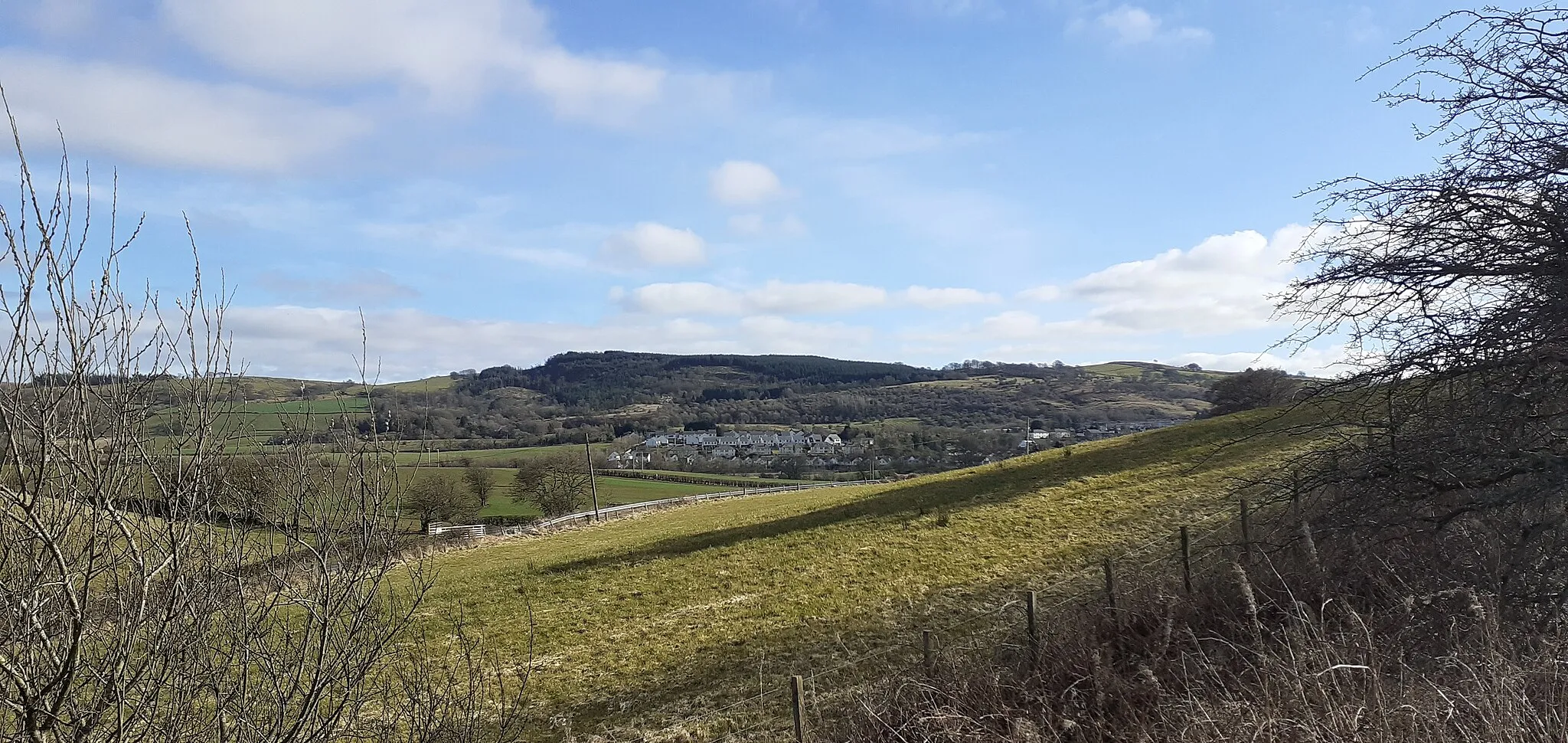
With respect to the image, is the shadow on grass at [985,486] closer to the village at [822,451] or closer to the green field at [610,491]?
the village at [822,451]

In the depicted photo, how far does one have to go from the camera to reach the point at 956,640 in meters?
12.9

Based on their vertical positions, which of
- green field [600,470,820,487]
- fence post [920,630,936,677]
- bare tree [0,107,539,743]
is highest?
bare tree [0,107,539,743]

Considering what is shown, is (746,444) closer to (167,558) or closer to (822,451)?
(822,451)

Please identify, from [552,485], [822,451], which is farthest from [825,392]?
[552,485]

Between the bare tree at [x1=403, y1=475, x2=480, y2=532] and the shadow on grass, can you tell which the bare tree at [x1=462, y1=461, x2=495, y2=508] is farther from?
the shadow on grass

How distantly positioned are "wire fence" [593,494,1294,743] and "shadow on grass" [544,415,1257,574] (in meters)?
11.0

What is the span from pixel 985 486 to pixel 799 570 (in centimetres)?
1208

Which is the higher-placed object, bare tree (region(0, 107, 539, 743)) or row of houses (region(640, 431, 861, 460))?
bare tree (region(0, 107, 539, 743))

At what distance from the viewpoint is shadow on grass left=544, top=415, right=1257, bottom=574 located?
2642 centimetres

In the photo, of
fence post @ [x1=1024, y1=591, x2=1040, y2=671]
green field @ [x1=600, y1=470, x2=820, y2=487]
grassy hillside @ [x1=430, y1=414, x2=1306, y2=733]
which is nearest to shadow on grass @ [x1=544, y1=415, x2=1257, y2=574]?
grassy hillside @ [x1=430, y1=414, x2=1306, y2=733]

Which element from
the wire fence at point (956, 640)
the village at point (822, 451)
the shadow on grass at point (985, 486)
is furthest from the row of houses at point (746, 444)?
the wire fence at point (956, 640)

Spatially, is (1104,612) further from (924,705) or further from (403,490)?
(403,490)

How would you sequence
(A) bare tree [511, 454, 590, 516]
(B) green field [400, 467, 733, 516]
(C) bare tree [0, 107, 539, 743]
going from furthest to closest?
(B) green field [400, 467, 733, 516], (A) bare tree [511, 454, 590, 516], (C) bare tree [0, 107, 539, 743]

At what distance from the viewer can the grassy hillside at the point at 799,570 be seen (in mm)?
13672
